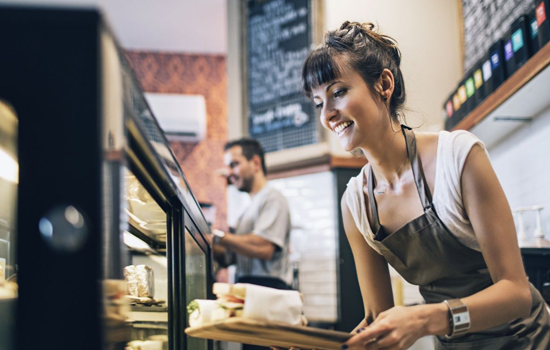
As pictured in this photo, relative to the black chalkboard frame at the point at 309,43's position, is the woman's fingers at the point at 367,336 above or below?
below

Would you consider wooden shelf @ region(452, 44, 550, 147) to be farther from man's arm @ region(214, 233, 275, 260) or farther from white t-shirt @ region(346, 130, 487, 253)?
man's arm @ region(214, 233, 275, 260)

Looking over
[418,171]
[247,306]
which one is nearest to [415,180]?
[418,171]

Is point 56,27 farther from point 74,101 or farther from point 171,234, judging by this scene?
point 171,234

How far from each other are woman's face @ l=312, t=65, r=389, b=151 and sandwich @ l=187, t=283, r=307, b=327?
1.81ft

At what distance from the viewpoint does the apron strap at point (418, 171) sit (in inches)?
58.4

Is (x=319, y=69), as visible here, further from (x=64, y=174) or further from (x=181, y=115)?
(x=181, y=115)

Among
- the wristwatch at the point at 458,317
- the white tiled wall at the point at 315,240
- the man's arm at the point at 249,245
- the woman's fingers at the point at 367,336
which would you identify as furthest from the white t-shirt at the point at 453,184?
the white tiled wall at the point at 315,240

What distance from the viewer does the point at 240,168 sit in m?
3.61

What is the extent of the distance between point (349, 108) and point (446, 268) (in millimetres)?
422

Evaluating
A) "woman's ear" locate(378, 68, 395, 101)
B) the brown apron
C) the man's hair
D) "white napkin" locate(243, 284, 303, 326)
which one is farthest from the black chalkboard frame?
"white napkin" locate(243, 284, 303, 326)

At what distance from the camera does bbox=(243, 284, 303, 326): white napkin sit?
0.99m

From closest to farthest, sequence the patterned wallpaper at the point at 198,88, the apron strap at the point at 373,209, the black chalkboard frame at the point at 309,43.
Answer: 1. the apron strap at the point at 373,209
2. the black chalkboard frame at the point at 309,43
3. the patterned wallpaper at the point at 198,88

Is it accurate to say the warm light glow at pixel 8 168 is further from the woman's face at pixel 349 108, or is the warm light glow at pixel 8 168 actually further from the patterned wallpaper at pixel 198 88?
the patterned wallpaper at pixel 198 88

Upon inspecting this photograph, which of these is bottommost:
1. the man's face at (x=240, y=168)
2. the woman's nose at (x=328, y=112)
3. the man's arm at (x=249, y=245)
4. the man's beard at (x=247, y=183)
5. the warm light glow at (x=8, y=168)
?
the man's arm at (x=249, y=245)
